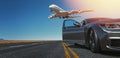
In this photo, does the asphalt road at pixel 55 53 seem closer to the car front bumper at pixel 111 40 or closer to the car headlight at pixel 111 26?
the car front bumper at pixel 111 40

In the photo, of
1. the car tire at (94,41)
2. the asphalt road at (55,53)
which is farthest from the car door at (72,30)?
the car tire at (94,41)

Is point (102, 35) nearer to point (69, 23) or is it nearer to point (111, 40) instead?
point (111, 40)

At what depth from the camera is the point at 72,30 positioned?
11859 millimetres

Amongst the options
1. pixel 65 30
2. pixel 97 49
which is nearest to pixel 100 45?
pixel 97 49

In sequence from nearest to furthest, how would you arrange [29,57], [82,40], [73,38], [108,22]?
[29,57], [108,22], [82,40], [73,38]

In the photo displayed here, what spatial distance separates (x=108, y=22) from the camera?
8.05 metres

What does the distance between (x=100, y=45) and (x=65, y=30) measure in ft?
16.1

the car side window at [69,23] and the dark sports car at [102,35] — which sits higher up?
the car side window at [69,23]

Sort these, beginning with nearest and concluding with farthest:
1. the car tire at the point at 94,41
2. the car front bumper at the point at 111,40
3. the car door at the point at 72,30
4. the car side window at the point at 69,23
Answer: the car front bumper at the point at 111,40 → the car tire at the point at 94,41 → the car door at the point at 72,30 → the car side window at the point at 69,23

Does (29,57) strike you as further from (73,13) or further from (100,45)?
(73,13)

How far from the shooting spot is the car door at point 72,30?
10.7 meters

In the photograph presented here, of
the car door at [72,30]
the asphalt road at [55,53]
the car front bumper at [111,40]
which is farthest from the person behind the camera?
the car door at [72,30]

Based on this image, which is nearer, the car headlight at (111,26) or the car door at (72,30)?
the car headlight at (111,26)

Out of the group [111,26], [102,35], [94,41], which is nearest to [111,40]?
[102,35]
